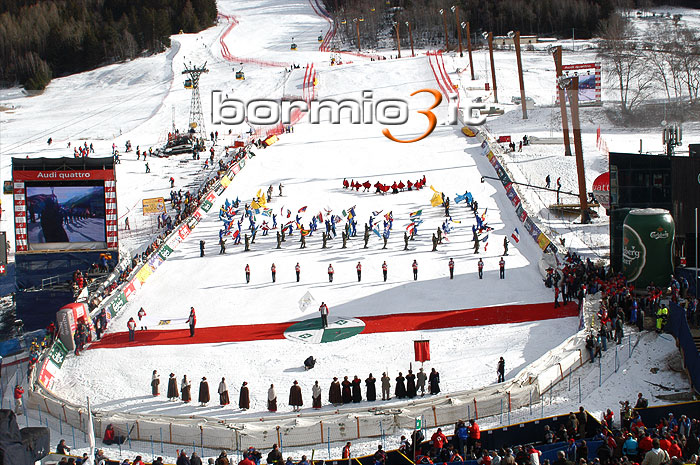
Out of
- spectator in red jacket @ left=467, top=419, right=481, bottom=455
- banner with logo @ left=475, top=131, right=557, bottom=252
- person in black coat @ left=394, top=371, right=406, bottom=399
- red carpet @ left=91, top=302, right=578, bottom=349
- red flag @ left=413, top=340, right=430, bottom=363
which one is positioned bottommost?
spectator in red jacket @ left=467, top=419, right=481, bottom=455

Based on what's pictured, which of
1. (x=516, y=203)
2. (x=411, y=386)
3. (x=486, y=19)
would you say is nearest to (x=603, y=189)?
(x=516, y=203)

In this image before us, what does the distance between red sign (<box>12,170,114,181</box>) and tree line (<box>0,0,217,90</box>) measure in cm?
6773

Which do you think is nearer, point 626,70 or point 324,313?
point 324,313

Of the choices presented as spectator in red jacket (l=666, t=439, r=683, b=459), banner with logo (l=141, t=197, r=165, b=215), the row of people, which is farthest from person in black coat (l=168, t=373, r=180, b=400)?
banner with logo (l=141, t=197, r=165, b=215)

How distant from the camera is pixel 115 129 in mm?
66250

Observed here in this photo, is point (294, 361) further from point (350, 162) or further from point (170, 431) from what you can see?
point (350, 162)

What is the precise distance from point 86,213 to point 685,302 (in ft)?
70.3

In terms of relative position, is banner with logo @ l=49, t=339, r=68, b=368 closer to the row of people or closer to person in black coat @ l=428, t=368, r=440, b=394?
the row of people

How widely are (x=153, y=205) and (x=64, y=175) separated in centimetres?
850

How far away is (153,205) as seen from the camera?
39.9 m

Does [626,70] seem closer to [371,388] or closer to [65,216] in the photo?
[65,216]

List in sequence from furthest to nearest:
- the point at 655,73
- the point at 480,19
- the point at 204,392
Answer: the point at 480,19 → the point at 655,73 → the point at 204,392

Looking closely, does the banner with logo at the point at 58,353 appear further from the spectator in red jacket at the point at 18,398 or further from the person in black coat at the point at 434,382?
the person in black coat at the point at 434,382

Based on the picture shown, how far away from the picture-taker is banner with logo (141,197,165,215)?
39.5 meters
